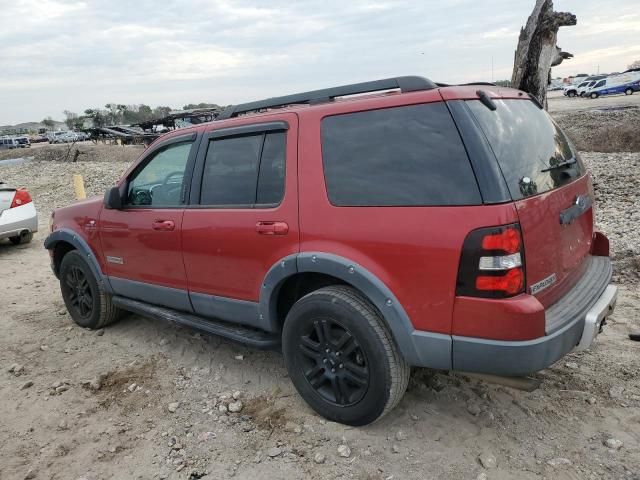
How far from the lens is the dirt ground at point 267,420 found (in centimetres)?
271

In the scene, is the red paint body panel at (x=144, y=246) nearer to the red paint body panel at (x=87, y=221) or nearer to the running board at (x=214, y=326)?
the red paint body panel at (x=87, y=221)

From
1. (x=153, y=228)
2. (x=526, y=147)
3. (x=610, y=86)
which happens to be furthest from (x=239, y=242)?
(x=610, y=86)

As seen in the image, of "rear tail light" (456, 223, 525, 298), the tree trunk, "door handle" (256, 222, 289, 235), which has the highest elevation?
the tree trunk

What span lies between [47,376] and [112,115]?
84.2 m

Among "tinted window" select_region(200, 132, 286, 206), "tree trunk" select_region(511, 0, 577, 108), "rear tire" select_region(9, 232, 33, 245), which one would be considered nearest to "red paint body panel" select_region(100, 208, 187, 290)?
"tinted window" select_region(200, 132, 286, 206)

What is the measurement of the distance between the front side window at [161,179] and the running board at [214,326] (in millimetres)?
847

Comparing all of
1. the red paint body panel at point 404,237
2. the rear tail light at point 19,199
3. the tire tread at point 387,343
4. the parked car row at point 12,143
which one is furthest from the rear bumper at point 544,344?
the parked car row at point 12,143

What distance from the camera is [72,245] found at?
488 cm

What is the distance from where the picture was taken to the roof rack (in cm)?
273

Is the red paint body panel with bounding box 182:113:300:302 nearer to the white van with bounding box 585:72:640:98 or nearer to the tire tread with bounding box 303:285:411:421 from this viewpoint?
the tire tread with bounding box 303:285:411:421

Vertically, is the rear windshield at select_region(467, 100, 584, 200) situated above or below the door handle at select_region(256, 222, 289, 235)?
above

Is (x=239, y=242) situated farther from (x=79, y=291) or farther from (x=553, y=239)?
(x=79, y=291)

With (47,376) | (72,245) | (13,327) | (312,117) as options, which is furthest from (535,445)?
(13,327)

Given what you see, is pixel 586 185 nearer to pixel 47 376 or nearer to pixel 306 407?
pixel 306 407
